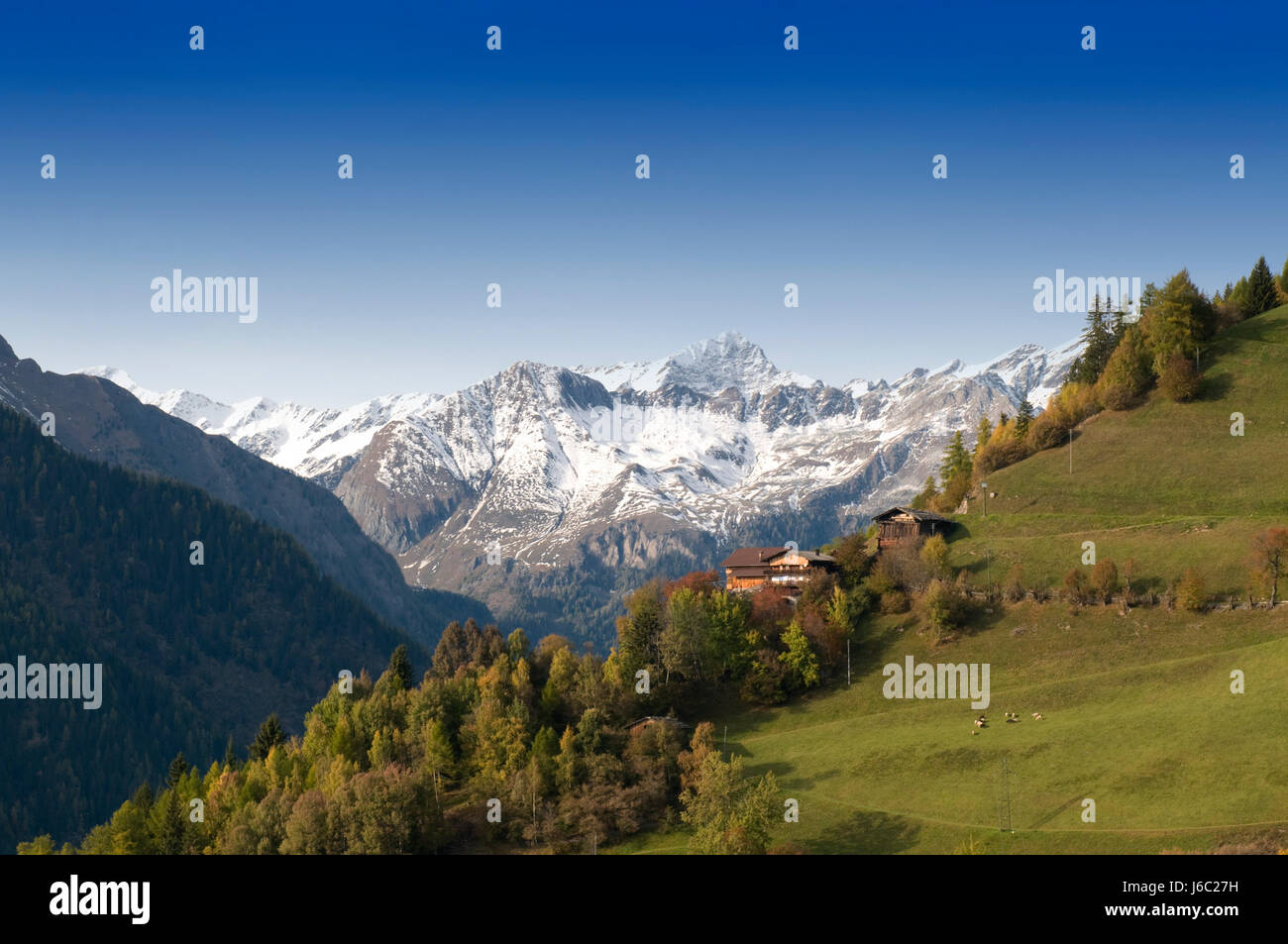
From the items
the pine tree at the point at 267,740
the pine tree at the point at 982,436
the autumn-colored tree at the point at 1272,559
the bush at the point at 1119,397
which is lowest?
the pine tree at the point at 267,740

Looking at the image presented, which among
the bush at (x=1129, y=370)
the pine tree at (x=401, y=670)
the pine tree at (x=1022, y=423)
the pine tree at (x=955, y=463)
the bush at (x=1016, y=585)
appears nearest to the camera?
the bush at (x=1016, y=585)

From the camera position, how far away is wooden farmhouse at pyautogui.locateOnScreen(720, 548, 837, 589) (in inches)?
5817

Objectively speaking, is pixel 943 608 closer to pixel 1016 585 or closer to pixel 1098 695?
pixel 1016 585

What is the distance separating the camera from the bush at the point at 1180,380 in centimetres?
15975

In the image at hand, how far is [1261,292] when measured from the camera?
595 feet

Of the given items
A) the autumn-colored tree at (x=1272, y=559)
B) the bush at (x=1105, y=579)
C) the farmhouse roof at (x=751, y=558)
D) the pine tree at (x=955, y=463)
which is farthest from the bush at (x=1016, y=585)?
the farmhouse roof at (x=751, y=558)

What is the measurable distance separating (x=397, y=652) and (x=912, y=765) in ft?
253

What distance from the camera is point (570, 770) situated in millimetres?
105438

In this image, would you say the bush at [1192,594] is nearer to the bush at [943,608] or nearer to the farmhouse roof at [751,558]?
the bush at [943,608]

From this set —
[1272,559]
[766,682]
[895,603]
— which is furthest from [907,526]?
[1272,559]

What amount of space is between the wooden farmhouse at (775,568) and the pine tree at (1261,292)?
3832 inches

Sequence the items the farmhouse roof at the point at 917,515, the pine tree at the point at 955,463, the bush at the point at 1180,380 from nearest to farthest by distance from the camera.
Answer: the farmhouse roof at the point at 917,515 → the bush at the point at 1180,380 → the pine tree at the point at 955,463

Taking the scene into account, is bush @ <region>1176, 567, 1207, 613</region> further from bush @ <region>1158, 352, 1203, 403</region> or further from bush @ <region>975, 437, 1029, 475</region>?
bush @ <region>1158, 352, 1203, 403</region>
